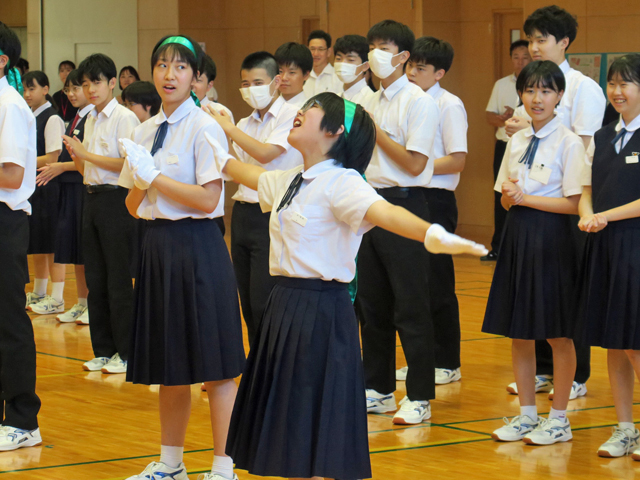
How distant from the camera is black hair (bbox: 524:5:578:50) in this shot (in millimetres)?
4398

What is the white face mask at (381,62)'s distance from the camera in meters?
4.09

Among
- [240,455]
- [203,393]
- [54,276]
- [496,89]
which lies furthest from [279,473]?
[496,89]

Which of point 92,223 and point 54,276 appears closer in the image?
point 92,223

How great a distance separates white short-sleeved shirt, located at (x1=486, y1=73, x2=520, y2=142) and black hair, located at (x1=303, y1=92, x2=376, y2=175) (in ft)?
21.5

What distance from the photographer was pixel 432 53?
4809 mm

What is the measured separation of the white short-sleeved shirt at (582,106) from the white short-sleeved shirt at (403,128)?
537 mm

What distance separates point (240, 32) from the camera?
42.3 ft

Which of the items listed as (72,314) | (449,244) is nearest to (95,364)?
(72,314)

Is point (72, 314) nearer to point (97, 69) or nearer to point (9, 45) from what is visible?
point (97, 69)

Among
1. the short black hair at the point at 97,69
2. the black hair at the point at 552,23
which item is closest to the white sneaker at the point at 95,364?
the short black hair at the point at 97,69

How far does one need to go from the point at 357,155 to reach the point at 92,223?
2.89 metres

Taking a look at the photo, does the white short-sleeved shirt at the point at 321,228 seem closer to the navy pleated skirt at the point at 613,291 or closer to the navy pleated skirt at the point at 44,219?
the navy pleated skirt at the point at 613,291

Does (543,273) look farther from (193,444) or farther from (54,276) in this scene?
(54,276)

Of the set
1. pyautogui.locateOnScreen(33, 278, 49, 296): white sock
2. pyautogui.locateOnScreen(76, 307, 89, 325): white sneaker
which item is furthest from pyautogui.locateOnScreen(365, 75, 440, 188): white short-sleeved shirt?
pyautogui.locateOnScreen(33, 278, 49, 296): white sock
